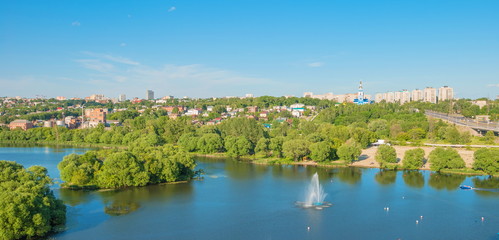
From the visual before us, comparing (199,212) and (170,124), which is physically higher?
(170,124)

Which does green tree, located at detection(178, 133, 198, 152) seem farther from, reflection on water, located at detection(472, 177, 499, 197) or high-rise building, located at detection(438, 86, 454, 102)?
high-rise building, located at detection(438, 86, 454, 102)

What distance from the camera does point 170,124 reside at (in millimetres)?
33156

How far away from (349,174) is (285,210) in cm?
768

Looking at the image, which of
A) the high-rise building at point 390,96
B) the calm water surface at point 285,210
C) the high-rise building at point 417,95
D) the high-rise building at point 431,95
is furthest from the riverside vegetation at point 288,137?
the high-rise building at point 390,96

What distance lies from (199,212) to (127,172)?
430 cm

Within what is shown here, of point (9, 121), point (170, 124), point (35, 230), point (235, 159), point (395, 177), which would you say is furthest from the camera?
point (9, 121)

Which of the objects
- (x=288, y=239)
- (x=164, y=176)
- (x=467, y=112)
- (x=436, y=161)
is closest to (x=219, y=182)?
(x=164, y=176)

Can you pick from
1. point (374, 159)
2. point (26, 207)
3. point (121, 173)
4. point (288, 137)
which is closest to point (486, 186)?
point (374, 159)

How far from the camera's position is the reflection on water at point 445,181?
17302 millimetres

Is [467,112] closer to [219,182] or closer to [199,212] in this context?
[219,182]

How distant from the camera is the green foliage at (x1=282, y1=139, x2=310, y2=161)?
23203 millimetres

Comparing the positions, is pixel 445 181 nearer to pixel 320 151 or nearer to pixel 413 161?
pixel 413 161

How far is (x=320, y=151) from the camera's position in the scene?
2248cm

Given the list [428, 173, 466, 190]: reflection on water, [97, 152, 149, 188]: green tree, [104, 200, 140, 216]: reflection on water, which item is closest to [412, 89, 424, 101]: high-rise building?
[428, 173, 466, 190]: reflection on water
